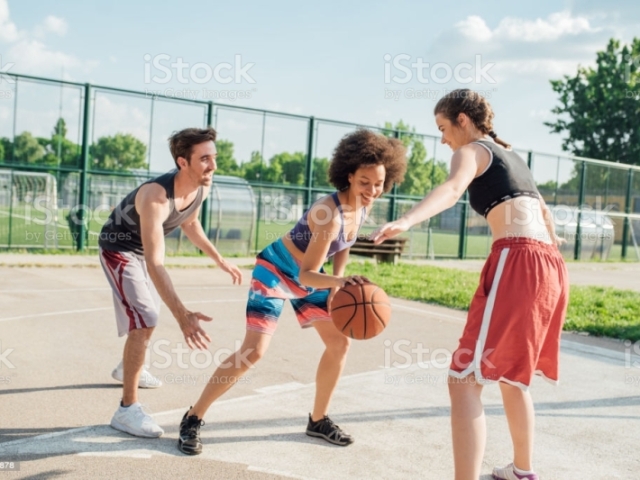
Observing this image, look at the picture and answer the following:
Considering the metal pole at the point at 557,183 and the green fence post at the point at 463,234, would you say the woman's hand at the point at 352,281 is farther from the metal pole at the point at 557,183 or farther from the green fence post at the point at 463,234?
the metal pole at the point at 557,183

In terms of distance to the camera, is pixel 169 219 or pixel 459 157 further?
pixel 169 219

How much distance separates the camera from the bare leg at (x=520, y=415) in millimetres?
3455

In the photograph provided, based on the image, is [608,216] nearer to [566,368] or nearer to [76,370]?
[566,368]

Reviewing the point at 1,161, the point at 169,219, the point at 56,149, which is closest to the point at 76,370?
the point at 169,219

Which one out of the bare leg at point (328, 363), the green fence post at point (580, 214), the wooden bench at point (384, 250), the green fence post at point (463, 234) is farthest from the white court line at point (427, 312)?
the green fence post at point (580, 214)

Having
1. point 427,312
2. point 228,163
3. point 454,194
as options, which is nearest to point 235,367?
point 454,194

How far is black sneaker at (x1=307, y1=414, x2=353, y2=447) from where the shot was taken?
4.30 metres

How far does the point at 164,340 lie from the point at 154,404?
228cm

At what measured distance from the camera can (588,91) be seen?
4916 cm

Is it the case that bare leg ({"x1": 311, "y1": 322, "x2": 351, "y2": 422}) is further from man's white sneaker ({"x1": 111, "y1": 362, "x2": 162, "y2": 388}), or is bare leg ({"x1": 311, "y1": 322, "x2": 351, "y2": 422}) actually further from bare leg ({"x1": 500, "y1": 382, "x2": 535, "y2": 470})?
man's white sneaker ({"x1": 111, "y1": 362, "x2": 162, "y2": 388})

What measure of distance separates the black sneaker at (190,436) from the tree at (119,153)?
13783 mm

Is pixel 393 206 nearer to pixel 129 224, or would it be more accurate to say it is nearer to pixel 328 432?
pixel 129 224

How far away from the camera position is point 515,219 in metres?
3.40

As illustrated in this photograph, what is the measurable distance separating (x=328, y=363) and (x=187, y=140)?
1.68 m
